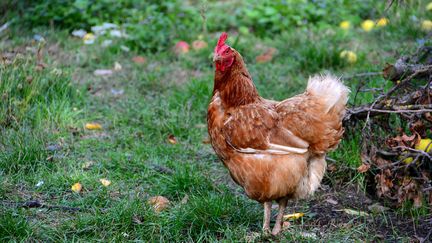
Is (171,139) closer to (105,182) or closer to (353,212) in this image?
(105,182)

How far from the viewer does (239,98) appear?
15.0ft

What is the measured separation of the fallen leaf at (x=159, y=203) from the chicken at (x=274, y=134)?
679mm

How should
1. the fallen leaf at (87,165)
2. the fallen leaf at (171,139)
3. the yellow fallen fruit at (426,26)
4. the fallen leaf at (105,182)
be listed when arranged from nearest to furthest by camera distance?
the fallen leaf at (105,182)
the fallen leaf at (87,165)
the fallen leaf at (171,139)
the yellow fallen fruit at (426,26)

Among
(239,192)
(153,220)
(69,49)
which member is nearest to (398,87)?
(239,192)

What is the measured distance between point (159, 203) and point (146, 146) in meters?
1.22

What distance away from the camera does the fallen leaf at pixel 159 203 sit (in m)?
4.78

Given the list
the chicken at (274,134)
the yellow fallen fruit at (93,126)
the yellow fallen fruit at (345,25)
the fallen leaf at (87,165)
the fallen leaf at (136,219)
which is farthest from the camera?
the yellow fallen fruit at (345,25)

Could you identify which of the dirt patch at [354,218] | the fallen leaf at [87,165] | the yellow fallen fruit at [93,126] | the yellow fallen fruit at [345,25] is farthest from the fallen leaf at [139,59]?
the dirt patch at [354,218]

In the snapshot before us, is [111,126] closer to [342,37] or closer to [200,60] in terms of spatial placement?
[200,60]

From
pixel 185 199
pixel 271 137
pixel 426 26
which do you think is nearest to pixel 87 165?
pixel 185 199

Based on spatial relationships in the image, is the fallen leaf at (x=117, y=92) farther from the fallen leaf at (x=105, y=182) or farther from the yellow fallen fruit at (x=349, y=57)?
the yellow fallen fruit at (x=349, y=57)

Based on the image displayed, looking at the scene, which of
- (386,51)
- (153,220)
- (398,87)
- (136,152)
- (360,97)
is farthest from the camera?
(386,51)

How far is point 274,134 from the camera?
14.3 ft

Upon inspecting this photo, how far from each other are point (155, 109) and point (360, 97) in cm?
218
